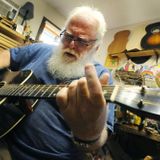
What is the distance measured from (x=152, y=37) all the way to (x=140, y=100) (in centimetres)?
235

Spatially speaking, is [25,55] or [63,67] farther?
[25,55]

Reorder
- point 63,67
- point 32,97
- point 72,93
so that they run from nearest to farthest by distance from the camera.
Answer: point 72,93 → point 32,97 → point 63,67

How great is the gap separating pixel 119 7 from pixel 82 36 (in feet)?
5.68

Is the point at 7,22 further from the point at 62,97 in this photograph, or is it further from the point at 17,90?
the point at 62,97

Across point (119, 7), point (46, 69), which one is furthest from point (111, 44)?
point (46, 69)

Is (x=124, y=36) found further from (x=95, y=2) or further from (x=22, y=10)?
(x=22, y=10)

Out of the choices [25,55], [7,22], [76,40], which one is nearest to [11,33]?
[7,22]

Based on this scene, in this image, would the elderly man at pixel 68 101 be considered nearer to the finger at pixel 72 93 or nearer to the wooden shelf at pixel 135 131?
the finger at pixel 72 93

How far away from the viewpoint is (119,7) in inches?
106

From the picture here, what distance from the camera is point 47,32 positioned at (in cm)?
305

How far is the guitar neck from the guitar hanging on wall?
Answer: 6.76 feet

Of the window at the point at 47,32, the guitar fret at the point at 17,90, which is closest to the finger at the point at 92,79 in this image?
the guitar fret at the point at 17,90

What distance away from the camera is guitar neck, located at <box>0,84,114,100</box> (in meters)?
0.63

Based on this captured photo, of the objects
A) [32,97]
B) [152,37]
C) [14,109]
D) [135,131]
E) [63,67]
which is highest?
[152,37]
